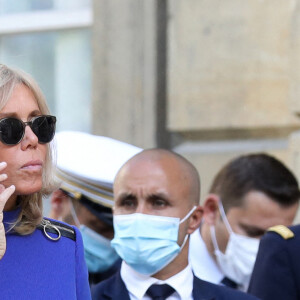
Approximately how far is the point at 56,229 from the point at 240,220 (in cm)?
A: 190

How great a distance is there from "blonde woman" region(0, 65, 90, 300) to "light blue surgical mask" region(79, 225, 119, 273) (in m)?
1.64

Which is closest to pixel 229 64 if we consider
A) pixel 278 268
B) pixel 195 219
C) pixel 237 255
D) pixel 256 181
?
pixel 256 181

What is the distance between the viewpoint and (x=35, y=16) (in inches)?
274

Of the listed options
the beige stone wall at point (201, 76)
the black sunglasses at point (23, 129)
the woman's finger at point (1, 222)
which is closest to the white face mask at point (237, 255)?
the beige stone wall at point (201, 76)

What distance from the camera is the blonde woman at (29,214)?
8.75ft

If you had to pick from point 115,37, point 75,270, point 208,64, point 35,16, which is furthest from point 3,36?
point 75,270

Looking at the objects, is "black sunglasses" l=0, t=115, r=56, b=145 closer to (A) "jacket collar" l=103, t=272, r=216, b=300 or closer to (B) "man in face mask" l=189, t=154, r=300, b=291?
(A) "jacket collar" l=103, t=272, r=216, b=300

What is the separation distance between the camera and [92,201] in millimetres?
4609

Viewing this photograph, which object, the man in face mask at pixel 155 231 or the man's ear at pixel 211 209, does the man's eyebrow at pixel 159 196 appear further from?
the man's ear at pixel 211 209

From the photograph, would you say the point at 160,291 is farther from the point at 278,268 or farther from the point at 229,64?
the point at 229,64

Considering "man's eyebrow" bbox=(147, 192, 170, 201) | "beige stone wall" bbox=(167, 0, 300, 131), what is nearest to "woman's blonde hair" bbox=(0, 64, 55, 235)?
"man's eyebrow" bbox=(147, 192, 170, 201)

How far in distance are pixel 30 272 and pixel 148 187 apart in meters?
1.14

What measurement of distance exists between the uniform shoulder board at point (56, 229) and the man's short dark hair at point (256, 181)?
187 cm

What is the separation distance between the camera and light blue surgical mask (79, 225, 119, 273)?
4578 mm
